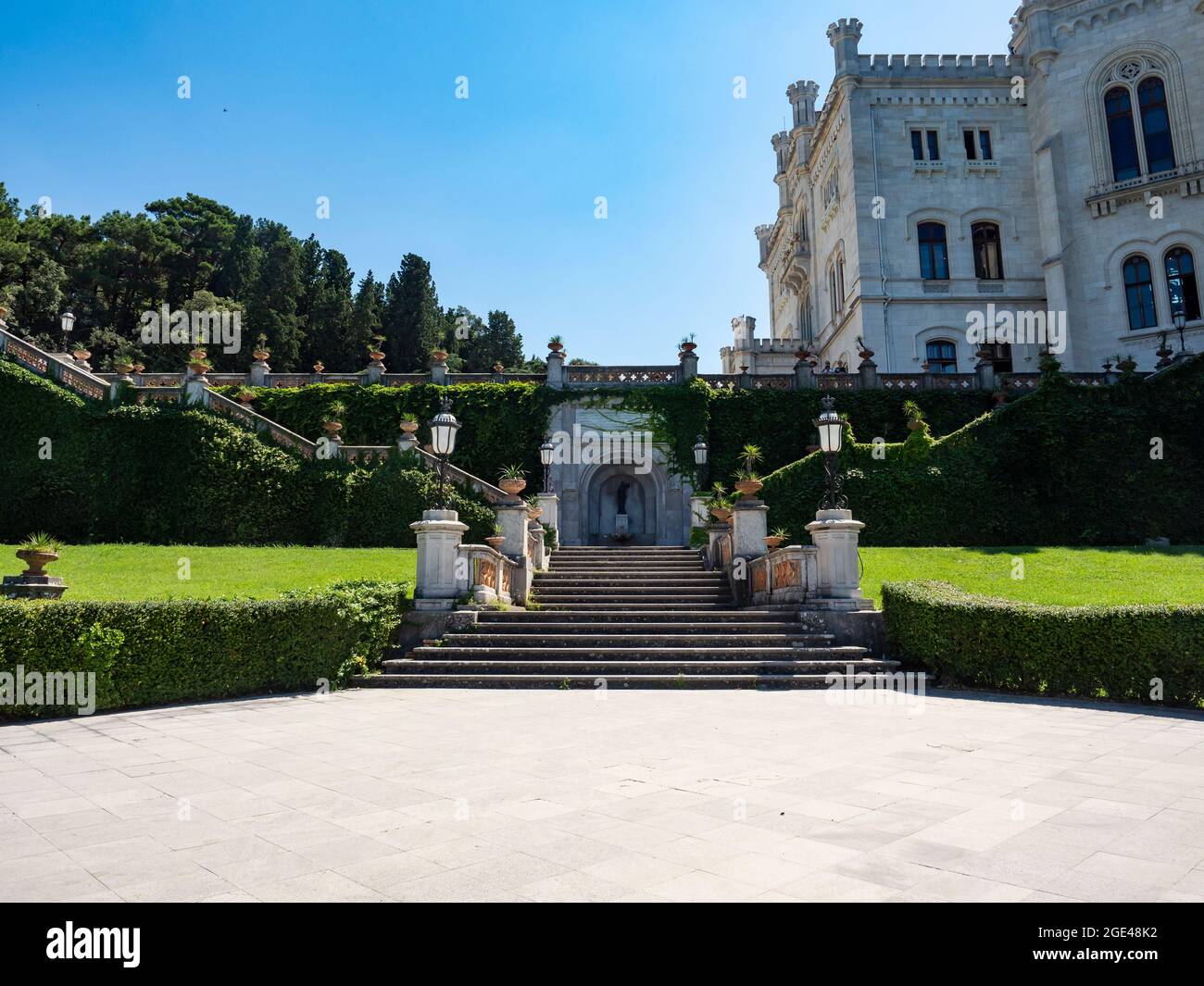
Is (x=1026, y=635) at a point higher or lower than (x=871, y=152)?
lower

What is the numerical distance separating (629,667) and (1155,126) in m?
34.5

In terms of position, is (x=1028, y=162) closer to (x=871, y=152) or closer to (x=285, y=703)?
(x=871, y=152)

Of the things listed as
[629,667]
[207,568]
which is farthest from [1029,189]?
[207,568]

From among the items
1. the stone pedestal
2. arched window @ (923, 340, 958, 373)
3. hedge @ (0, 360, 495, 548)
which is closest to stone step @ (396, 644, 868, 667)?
the stone pedestal

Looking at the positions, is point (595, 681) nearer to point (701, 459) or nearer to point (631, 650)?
point (631, 650)

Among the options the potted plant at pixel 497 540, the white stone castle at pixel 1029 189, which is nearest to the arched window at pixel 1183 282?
the white stone castle at pixel 1029 189

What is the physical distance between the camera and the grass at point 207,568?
44.8 ft

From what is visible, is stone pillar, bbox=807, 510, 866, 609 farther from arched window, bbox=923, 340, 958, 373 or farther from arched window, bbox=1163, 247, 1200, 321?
arched window, bbox=1163, 247, 1200, 321

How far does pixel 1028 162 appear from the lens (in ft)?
109

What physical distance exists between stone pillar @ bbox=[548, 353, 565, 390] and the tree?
1077 inches
